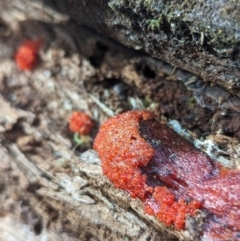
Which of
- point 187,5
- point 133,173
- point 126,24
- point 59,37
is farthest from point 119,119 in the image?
point 59,37

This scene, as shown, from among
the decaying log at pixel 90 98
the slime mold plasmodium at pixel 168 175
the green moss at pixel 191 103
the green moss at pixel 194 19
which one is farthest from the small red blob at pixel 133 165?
the green moss at pixel 194 19

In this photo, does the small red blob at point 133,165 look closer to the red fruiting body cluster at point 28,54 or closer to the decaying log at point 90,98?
the decaying log at point 90,98

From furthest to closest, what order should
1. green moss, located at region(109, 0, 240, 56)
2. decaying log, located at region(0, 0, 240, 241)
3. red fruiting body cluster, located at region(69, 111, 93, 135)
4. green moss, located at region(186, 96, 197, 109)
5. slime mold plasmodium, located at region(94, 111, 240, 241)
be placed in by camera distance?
red fruiting body cluster, located at region(69, 111, 93, 135), green moss, located at region(186, 96, 197, 109), decaying log, located at region(0, 0, 240, 241), slime mold plasmodium, located at region(94, 111, 240, 241), green moss, located at region(109, 0, 240, 56)

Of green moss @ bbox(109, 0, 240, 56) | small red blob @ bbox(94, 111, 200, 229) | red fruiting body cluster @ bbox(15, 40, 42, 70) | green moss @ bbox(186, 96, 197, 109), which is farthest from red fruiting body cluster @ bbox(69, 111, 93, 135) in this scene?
green moss @ bbox(109, 0, 240, 56)

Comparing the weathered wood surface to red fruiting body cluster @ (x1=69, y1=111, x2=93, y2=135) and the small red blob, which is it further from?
red fruiting body cluster @ (x1=69, y1=111, x2=93, y2=135)

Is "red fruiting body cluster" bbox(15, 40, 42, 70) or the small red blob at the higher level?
"red fruiting body cluster" bbox(15, 40, 42, 70)

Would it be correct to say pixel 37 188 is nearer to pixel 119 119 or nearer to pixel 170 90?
pixel 119 119
